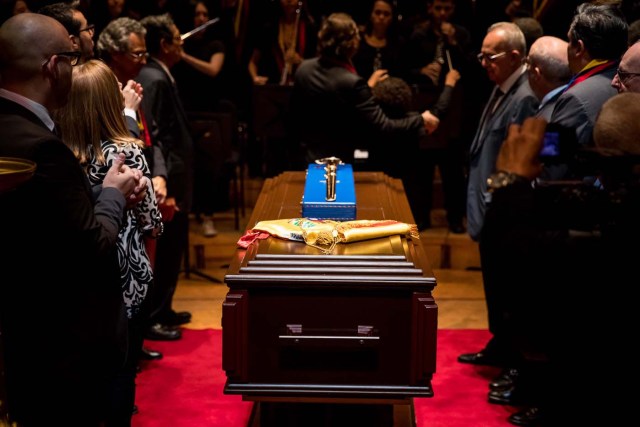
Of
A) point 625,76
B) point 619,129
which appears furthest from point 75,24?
point 619,129

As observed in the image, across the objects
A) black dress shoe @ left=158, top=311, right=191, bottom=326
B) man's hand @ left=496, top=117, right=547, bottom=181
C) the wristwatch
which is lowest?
black dress shoe @ left=158, top=311, right=191, bottom=326

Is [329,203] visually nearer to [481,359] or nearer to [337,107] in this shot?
[481,359]

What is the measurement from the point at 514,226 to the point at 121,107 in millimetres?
1718

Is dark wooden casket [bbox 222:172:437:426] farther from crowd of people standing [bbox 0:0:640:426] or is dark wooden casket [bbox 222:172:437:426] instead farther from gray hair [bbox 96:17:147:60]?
gray hair [bbox 96:17:147:60]

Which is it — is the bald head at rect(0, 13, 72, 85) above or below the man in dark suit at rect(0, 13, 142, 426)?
above

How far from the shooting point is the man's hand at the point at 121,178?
2.81 metres

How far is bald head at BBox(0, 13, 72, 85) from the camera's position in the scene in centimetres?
260

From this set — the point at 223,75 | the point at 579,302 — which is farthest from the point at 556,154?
the point at 223,75

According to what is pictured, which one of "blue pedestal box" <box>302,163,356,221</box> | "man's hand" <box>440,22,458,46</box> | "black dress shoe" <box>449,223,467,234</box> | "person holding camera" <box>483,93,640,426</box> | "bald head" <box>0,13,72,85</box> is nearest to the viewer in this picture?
"person holding camera" <box>483,93,640,426</box>

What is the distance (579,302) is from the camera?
78.8 inches

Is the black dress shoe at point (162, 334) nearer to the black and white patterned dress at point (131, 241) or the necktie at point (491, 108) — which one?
the black and white patterned dress at point (131, 241)

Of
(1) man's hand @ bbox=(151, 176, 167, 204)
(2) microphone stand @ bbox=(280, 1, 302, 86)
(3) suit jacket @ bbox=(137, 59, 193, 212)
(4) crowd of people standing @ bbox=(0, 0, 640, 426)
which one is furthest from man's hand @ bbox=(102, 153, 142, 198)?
(2) microphone stand @ bbox=(280, 1, 302, 86)

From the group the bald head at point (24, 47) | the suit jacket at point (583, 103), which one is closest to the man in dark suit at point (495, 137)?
the suit jacket at point (583, 103)

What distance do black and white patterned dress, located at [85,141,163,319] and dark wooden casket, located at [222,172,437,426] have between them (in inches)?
20.2
